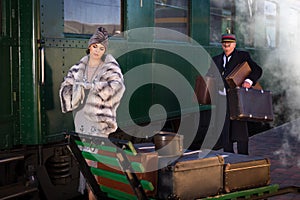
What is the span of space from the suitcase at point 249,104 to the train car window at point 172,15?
1.93m

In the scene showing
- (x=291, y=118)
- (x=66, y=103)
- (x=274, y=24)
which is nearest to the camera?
(x=66, y=103)

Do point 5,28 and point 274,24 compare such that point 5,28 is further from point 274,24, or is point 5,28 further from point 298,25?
point 298,25

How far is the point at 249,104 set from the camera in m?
5.06

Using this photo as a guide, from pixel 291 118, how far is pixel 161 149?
8.78m

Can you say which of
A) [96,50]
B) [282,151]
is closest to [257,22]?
[282,151]

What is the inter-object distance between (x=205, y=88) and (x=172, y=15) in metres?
1.72

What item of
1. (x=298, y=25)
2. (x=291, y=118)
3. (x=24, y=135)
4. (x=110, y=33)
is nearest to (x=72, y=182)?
(x=24, y=135)

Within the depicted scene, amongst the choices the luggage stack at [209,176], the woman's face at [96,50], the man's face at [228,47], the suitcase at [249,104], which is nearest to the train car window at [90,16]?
the woman's face at [96,50]

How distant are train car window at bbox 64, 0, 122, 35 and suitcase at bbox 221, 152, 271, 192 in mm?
2177

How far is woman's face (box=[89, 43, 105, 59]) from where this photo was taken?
4328 millimetres

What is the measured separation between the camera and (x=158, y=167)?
3.73 metres

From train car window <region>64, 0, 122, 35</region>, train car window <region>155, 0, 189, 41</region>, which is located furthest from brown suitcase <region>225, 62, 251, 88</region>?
train car window <region>155, 0, 189, 41</region>

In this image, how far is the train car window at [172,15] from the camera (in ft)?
21.7

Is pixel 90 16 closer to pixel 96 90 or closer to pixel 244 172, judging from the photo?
pixel 96 90
